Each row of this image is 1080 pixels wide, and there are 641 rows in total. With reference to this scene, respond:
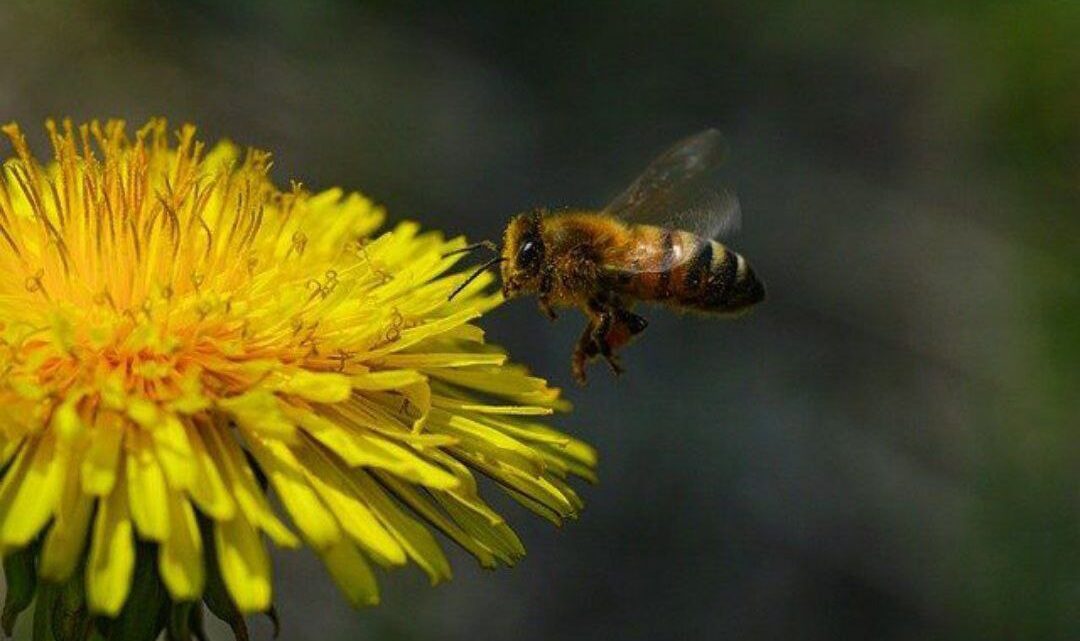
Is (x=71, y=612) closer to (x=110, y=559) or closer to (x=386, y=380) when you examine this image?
(x=110, y=559)

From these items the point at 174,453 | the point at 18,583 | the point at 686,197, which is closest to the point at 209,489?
the point at 174,453

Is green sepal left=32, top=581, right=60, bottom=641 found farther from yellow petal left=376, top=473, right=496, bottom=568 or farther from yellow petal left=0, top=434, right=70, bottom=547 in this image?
yellow petal left=376, top=473, right=496, bottom=568

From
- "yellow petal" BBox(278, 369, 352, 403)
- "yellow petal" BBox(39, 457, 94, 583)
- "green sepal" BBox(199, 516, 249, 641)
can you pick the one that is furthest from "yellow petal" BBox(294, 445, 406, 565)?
"yellow petal" BBox(39, 457, 94, 583)

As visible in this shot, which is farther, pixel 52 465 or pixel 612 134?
pixel 612 134

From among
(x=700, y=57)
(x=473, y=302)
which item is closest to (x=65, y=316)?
(x=473, y=302)

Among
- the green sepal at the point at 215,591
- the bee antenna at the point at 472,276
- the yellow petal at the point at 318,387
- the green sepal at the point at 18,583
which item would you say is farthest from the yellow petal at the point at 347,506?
the bee antenna at the point at 472,276

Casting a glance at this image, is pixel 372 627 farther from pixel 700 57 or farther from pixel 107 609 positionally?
pixel 700 57

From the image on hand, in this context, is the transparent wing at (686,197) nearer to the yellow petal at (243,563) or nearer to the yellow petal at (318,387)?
the yellow petal at (318,387)
